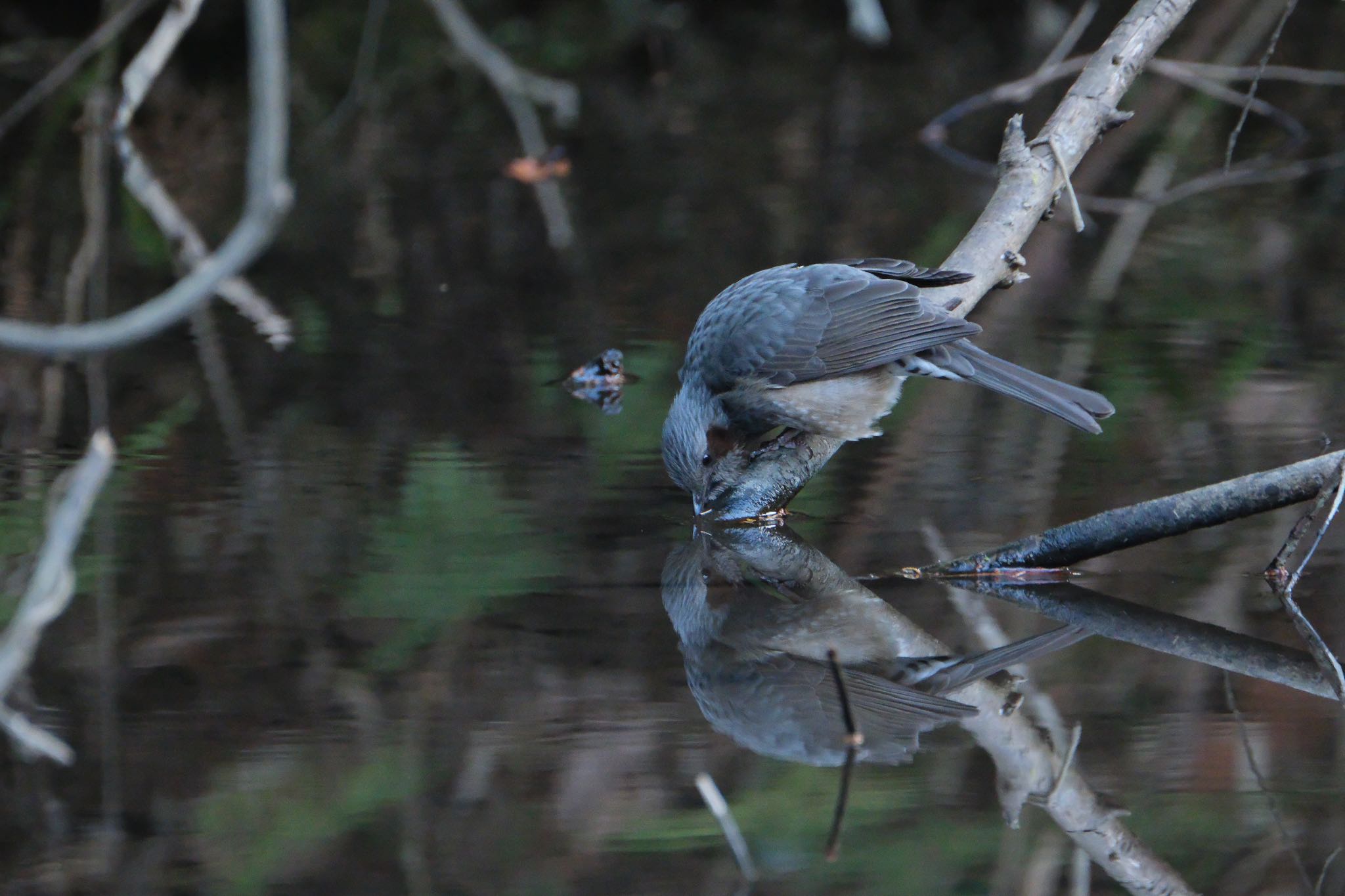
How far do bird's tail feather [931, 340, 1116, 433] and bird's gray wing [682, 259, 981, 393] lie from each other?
0.15 metres

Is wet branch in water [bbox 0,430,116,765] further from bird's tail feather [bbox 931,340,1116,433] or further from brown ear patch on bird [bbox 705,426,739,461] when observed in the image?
bird's tail feather [bbox 931,340,1116,433]

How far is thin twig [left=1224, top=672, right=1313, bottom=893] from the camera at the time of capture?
2.55 metres

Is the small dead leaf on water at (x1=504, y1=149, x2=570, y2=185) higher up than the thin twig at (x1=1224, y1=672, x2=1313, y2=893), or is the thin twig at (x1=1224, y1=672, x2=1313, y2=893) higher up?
the small dead leaf on water at (x1=504, y1=149, x2=570, y2=185)

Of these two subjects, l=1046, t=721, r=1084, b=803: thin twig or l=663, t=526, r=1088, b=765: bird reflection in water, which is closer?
l=1046, t=721, r=1084, b=803: thin twig

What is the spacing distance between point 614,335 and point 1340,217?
413cm

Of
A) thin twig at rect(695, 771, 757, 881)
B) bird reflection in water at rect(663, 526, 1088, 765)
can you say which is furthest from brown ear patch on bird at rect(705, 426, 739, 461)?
thin twig at rect(695, 771, 757, 881)

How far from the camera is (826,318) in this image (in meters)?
4.63

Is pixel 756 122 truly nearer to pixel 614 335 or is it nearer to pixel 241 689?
pixel 614 335

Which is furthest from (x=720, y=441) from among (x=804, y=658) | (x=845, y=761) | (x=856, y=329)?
(x=845, y=761)

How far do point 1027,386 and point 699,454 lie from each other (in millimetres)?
951

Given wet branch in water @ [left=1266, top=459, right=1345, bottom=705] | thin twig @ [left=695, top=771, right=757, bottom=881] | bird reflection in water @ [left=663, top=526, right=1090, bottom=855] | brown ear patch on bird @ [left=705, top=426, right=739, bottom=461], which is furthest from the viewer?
brown ear patch on bird @ [left=705, top=426, right=739, bottom=461]

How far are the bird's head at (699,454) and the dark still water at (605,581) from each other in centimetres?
12

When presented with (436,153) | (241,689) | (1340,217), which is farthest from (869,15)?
(436,153)

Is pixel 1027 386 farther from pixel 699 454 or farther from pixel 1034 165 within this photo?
pixel 699 454
